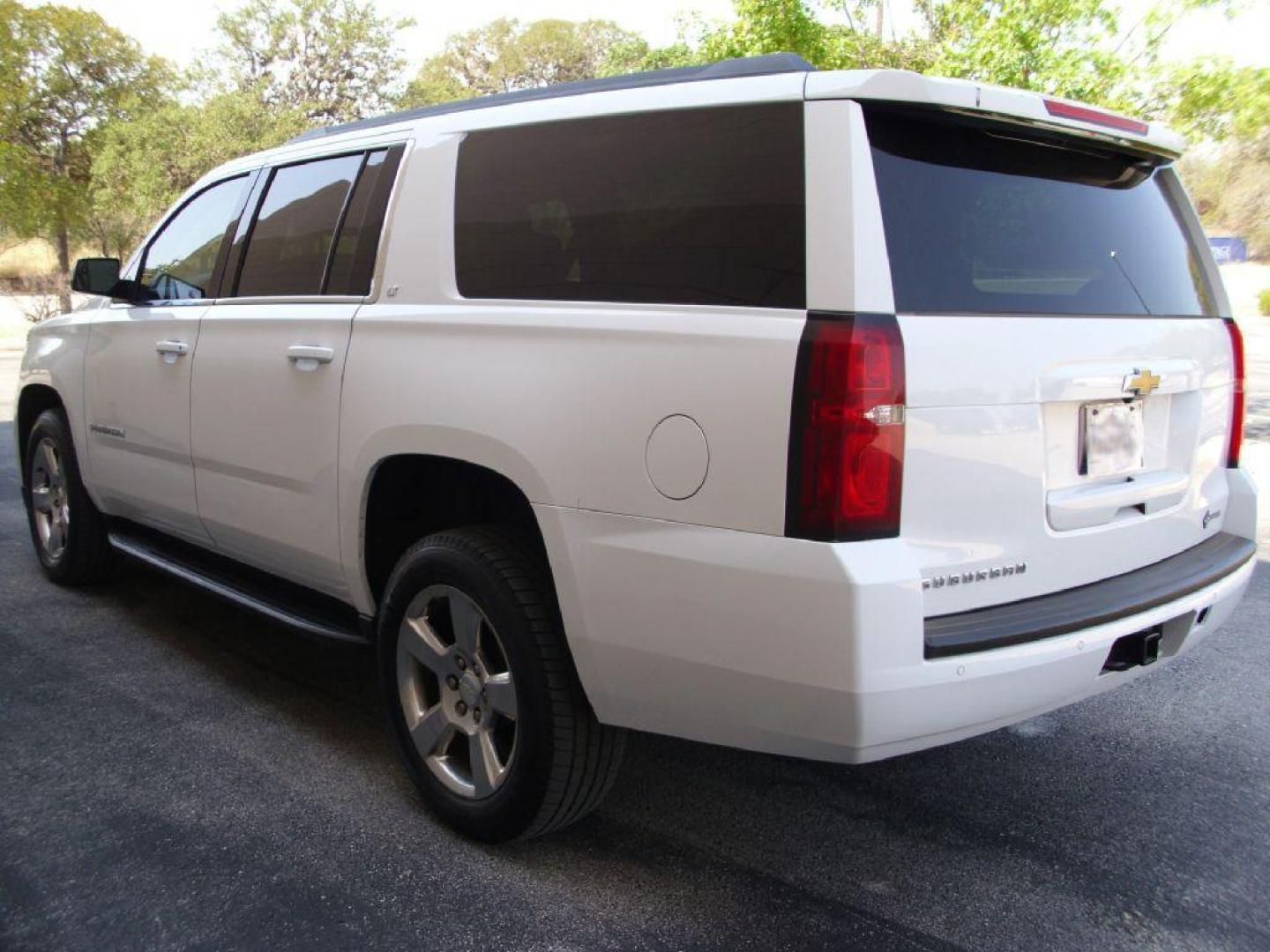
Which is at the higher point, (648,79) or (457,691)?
(648,79)

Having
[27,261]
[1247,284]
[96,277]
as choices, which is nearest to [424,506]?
[96,277]

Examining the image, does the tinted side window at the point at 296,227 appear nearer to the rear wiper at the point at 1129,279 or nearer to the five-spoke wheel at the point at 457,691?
the five-spoke wheel at the point at 457,691

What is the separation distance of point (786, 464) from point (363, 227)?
70.9 inches

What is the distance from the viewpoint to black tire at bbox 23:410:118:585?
4984 millimetres

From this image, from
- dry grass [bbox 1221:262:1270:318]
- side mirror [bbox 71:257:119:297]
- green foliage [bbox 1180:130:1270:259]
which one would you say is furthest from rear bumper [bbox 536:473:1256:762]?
dry grass [bbox 1221:262:1270:318]

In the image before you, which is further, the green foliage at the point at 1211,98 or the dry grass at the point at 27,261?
the dry grass at the point at 27,261

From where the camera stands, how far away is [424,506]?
3.23m

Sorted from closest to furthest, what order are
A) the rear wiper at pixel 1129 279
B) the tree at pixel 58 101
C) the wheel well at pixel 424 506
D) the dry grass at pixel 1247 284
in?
the rear wiper at pixel 1129 279 → the wheel well at pixel 424 506 → the tree at pixel 58 101 → the dry grass at pixel 1247 284

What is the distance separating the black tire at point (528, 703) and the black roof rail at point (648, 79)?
3.95 ft

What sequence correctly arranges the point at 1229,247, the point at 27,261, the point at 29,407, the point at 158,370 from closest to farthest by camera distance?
the point at 158,370
the point at 29,407
the point at 1229,247
the point at 27,261

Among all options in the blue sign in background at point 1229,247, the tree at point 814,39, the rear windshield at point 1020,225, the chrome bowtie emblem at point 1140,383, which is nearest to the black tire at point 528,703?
the rear windshield at point 1020,225

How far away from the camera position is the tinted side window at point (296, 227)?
347 centimetres

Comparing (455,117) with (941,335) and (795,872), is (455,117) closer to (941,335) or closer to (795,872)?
(941,335)

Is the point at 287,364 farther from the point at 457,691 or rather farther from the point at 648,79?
the point at 648,79
